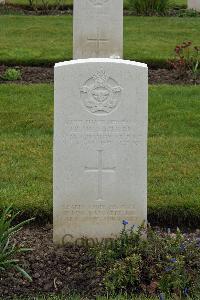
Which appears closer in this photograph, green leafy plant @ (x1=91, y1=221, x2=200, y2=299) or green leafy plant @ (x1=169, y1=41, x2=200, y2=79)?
green leafy plant @ (x1=91, y1=221, x2=200, y2=299)

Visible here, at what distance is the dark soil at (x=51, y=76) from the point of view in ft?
35.0

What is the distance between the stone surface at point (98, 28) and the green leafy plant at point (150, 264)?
618cm

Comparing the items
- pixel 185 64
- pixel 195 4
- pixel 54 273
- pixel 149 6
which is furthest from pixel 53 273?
pixel 195 4

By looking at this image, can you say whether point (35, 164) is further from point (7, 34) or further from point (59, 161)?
point (7, 34)

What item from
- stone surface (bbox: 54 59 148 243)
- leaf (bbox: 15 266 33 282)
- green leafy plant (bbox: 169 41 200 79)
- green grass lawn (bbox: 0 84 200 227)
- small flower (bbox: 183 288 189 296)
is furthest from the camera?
green leafy plant (bbox: 169 41 200 79)

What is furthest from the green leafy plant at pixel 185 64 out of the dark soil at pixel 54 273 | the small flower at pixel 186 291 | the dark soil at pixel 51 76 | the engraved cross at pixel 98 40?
the small flower at pixel 186 291

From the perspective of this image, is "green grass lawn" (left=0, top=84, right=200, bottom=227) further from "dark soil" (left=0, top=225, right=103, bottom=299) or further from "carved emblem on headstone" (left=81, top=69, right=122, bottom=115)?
"carved emblem on headstone" (left=81, top=69, right=122, bottom=115)

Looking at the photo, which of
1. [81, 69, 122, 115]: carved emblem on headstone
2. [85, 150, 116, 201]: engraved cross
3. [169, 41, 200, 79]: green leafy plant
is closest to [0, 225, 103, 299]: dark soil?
[85, 150, 116, 201]: engraved cross

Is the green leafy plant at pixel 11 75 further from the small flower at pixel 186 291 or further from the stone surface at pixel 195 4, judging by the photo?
the stone surface at pixel 195 4

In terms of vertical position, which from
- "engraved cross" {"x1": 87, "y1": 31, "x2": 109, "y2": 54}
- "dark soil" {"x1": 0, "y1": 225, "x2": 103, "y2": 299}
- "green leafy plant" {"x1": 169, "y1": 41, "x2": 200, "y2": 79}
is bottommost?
"dark soil" {"x1": 0, "y1": 225, "x2": 103, "y2": 299}

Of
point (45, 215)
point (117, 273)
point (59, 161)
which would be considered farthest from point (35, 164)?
point (117, 273)

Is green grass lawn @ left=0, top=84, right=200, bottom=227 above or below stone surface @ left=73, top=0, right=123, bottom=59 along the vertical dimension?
below

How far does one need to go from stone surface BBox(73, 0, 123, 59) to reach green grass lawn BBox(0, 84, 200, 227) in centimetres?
147

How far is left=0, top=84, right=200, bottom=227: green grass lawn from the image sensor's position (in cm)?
611
